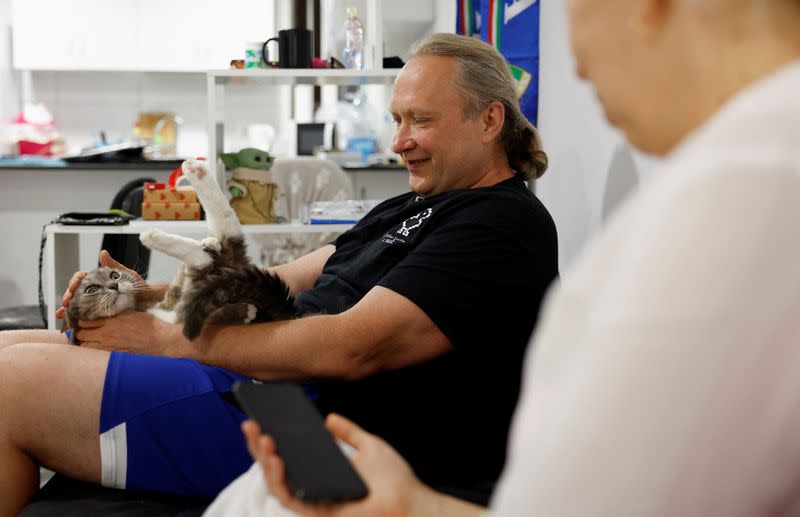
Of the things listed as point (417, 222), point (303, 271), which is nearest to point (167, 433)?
point (417, 222)

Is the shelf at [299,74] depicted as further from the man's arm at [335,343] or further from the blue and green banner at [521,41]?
the man's arm at [335,343]

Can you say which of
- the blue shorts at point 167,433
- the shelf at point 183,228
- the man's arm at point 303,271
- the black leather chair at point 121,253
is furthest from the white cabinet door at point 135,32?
the blue shorts at point 167,433

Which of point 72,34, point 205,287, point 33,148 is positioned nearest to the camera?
point 205,287

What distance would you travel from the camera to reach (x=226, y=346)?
5.08ft

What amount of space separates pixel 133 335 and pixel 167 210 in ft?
4.41

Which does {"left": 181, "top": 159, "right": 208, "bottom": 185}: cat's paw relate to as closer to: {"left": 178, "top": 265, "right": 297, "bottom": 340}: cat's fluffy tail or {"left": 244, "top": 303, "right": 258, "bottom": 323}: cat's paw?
{"left": 178, "top": 265, "right": 297, "bottom": 340}: cat's fluffy tail

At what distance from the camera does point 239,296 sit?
1625mm

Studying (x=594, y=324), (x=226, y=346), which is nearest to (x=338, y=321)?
(x=226, y=346)

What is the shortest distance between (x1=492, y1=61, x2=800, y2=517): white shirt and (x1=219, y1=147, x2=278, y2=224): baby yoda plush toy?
2.56 meters

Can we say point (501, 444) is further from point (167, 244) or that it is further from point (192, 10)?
point (192, 10)

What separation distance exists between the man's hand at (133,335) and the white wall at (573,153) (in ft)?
3.05

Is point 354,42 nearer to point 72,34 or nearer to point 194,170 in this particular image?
point 194,170

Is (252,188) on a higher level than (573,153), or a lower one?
lower

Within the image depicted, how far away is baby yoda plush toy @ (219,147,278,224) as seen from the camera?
2965mm
